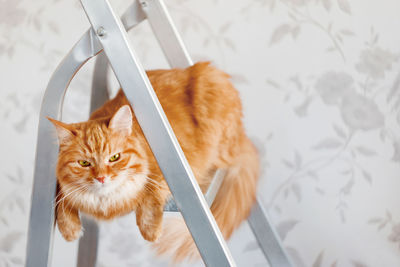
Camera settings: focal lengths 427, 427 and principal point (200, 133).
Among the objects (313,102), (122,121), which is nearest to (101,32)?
(122,121)

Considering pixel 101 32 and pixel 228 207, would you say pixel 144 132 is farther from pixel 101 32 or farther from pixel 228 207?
pixel 228 207

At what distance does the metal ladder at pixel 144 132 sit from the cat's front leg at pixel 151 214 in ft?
0.08

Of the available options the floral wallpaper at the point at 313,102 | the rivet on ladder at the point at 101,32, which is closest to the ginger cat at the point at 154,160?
the rivet on ladder at the point at 101,32

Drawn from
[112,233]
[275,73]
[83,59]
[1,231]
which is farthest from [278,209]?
[1,231]

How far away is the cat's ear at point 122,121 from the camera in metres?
0.67

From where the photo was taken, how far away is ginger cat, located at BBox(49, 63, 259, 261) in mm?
678

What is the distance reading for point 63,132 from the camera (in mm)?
684

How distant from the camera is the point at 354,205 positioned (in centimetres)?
130

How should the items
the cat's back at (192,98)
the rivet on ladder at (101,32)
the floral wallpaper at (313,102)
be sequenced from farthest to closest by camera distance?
the floral wallpaper at (313,102), the cat's back at (192,98), the rivet on ladder at (101,32)

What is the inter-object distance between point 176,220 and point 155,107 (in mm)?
369

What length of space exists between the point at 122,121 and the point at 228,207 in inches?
15.1

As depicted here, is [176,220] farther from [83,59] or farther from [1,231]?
[1,231]

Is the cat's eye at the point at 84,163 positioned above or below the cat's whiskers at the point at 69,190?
above

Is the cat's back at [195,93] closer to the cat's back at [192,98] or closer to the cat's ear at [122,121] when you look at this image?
the cat's back at [192,98]
